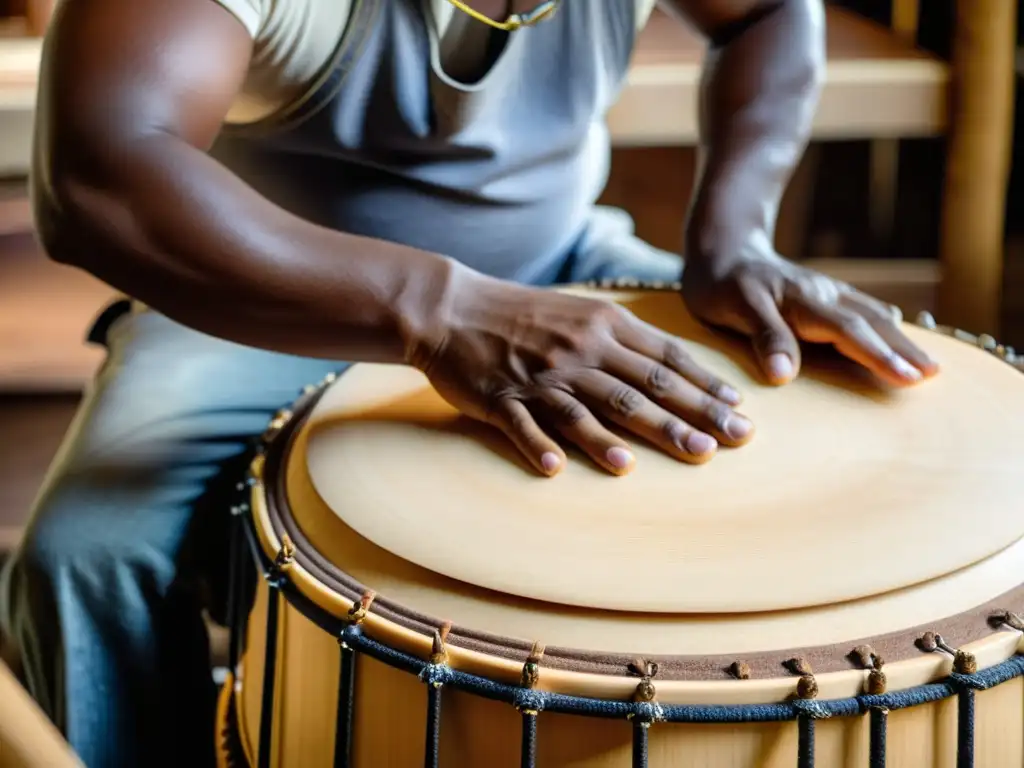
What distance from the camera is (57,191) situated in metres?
0.69

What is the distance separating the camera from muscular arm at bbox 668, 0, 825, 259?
92 cm

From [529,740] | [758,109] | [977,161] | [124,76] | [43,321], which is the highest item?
[124,76]

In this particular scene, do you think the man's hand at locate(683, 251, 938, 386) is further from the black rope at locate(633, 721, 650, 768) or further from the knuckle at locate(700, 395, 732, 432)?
the black rope at locate(633, 721, 650, 768)

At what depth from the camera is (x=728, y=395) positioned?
69 centimetres

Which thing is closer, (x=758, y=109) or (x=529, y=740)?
(x=529, y=740)

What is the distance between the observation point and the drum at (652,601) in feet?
1.75

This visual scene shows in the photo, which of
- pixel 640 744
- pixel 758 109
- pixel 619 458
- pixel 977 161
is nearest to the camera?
pixel 640 744

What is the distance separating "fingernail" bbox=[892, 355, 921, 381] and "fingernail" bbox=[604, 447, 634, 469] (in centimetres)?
19

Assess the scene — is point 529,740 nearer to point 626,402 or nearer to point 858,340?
point 626,402

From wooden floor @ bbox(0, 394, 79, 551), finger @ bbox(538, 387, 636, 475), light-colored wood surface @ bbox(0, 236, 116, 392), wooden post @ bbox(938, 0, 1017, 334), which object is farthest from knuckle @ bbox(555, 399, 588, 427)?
light-colored wood surface @ bbox(0, 236, 116, 392)

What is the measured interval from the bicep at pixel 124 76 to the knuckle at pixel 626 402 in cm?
29

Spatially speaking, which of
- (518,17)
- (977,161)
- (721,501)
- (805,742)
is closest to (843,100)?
(977,161)

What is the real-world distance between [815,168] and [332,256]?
1.90 m

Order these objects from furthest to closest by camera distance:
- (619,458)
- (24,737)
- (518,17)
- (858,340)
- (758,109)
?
(758,109)
(518,17)
(858,340)
(619,458)
(24,737)
